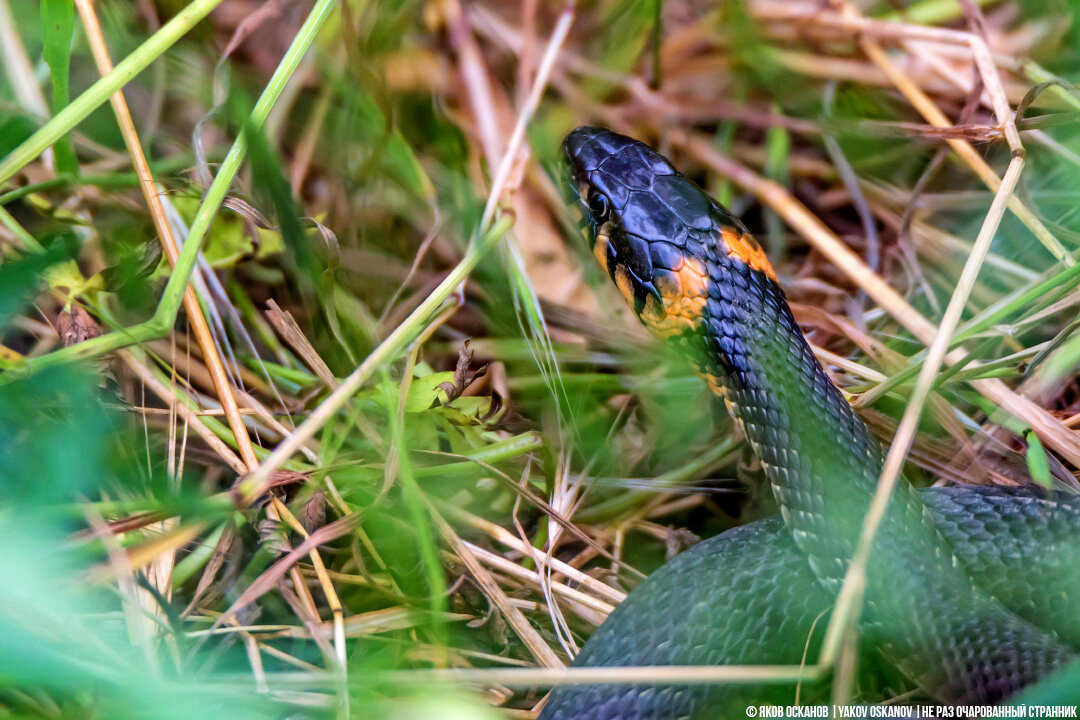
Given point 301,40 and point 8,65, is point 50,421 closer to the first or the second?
point 301,40

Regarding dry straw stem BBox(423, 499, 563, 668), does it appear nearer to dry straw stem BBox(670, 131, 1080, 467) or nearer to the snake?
the snake

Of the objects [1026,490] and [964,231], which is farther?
[964,231]

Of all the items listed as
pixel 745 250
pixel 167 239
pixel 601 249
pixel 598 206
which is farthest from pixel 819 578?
pixel 167 239

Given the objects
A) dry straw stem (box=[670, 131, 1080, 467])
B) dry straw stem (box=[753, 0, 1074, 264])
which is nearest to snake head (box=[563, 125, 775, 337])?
dry straw stem (box=[670, 131, 1080, 467])

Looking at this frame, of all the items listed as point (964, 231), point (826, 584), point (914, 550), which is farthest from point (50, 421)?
point (964, 231)

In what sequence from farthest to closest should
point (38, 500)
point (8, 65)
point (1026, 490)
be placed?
point (8, 65)
point (1026, 490)
point (38, 500)

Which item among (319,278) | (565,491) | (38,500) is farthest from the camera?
(565,491)

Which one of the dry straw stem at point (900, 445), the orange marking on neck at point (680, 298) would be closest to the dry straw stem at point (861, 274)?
the dry straw stem at point (900, 445)
